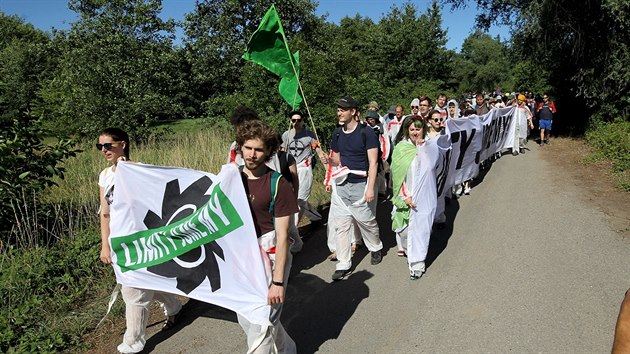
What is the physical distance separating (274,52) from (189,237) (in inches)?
119

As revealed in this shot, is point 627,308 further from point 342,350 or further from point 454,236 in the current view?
point 454,236

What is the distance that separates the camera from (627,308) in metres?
1.59

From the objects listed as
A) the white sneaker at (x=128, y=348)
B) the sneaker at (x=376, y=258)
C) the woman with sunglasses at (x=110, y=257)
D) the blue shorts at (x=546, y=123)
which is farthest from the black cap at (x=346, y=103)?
the blue shorts at (x=546, y=123)

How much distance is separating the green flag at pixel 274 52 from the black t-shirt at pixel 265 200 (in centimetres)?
264

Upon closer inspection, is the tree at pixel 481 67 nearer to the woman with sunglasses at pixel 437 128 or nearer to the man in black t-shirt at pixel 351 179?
the woman with sunglasses at pixel 437 128

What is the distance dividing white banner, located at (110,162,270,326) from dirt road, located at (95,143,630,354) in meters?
0.73

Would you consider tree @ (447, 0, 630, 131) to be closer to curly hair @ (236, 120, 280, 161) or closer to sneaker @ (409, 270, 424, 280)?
sneaker @ (409, 270, 424, 280)

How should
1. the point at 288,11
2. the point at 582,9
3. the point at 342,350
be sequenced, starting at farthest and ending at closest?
the point at 288,11, the point at 582,9, the point at 342,350

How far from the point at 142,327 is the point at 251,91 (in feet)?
28.3

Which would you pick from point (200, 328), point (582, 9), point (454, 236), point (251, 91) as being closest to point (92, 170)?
point (251, 91)

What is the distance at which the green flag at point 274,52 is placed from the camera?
5.35 metres

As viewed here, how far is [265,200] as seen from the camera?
9.69 ft

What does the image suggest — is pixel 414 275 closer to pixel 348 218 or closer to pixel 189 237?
pixel 348 218

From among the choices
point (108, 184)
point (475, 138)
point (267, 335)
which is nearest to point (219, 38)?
point (475, 138)
